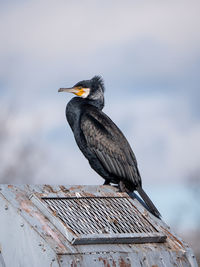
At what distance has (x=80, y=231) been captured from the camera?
6309 mm

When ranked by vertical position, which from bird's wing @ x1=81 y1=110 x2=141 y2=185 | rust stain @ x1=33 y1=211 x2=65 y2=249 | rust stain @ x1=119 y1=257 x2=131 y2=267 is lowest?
rust stain @ x1=33 y1=211 x2=65 y2=249

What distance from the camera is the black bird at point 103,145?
885 cm

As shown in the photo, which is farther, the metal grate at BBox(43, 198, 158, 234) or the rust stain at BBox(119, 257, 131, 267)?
the metal grate at BBox(43, 198, 158, 234)

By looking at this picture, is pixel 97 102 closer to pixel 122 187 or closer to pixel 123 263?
pixel 122 187

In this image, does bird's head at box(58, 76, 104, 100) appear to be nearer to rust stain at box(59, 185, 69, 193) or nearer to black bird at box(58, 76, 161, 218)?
black bird at box(58, 76, 161, 218)

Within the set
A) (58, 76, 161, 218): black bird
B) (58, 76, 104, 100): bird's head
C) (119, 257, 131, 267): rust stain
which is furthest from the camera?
(58, 76, 104, 100): bird's head

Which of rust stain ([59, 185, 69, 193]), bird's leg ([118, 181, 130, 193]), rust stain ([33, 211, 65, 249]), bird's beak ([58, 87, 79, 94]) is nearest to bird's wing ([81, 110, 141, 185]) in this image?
bird's leg ([118, 181, 130, 193])

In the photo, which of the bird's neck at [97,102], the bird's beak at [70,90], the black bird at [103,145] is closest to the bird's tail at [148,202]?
the black bird at [103,145]

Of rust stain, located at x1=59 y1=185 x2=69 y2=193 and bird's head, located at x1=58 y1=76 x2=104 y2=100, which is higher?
bird's head, located at x1=58 y1=76 x2=104 y2=100

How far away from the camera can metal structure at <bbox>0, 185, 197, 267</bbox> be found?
19.4ft

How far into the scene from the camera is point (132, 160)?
29.5 feet

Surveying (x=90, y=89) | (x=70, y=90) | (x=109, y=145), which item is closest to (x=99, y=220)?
(x=109, y=145)

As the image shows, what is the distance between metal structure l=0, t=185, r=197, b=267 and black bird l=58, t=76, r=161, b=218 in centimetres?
123

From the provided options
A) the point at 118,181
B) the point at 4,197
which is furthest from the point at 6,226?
the point at 118,181
